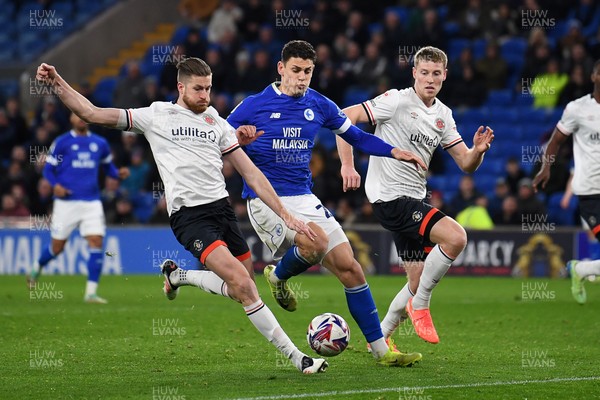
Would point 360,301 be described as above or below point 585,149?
below

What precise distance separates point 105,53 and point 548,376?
22.4m

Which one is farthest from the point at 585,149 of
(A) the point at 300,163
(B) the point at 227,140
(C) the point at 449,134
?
(B) the point at 227,140

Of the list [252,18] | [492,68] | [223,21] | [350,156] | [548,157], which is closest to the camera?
[350,156]

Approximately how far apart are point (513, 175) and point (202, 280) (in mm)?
12348

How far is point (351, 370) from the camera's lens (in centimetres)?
877

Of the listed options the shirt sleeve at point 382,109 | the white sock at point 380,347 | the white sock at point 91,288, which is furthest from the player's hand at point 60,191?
the white sock at point 380,347

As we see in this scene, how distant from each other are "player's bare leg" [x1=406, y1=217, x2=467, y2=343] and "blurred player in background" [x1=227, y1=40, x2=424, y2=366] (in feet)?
1.19

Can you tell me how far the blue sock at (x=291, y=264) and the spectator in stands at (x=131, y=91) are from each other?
1463 centimetres

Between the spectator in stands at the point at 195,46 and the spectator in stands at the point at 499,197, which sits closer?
the spectator in stands at the point at 499,197

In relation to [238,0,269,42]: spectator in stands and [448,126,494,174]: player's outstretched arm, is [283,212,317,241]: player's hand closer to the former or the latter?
[448,126,494,174]: player's outstretched arm

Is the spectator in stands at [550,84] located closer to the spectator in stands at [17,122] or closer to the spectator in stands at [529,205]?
the spectator in stands at [529,205]

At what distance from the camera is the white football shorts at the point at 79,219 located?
15.5 meters

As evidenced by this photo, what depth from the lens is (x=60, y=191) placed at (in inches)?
606

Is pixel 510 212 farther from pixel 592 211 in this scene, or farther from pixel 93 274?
pixel 93 274
